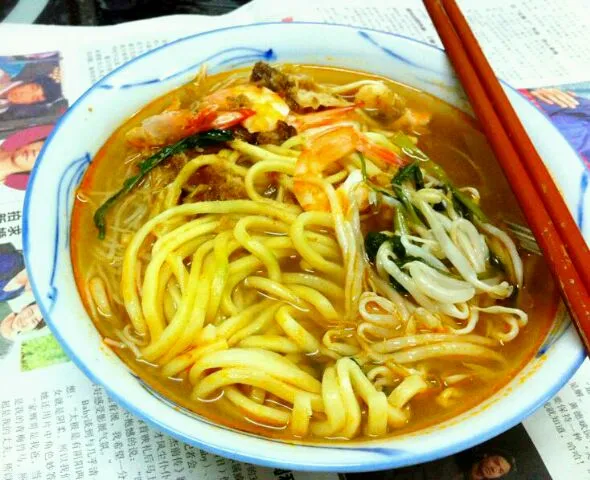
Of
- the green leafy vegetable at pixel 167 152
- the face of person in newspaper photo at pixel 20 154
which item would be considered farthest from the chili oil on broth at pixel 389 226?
the face of person in newspaper photo at pixel 20 154

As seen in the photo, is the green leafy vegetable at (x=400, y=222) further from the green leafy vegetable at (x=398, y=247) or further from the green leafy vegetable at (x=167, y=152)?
the green leafy vegetable at (x=167, y=152)

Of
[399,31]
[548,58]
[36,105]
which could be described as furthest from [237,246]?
[548,58]

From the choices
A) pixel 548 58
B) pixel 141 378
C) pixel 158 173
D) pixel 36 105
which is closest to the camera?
pixel 141 378

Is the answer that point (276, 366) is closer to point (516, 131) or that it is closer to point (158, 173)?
point (158, 173)

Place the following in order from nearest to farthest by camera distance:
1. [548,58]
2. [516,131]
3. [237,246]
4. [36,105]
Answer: [237,246] → [516,131] → [36,105] → [548,58]

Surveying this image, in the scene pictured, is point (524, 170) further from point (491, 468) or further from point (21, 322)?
point (21, 322)

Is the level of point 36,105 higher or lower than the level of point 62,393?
higher

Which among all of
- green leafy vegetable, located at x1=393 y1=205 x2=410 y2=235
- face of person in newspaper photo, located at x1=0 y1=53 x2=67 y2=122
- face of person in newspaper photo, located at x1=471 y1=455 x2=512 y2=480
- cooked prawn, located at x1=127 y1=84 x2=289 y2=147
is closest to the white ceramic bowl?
cooked prawn, located at x1=127 y1=84 x2=289 y2=147

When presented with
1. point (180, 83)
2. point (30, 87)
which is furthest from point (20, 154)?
point (180, 83)
